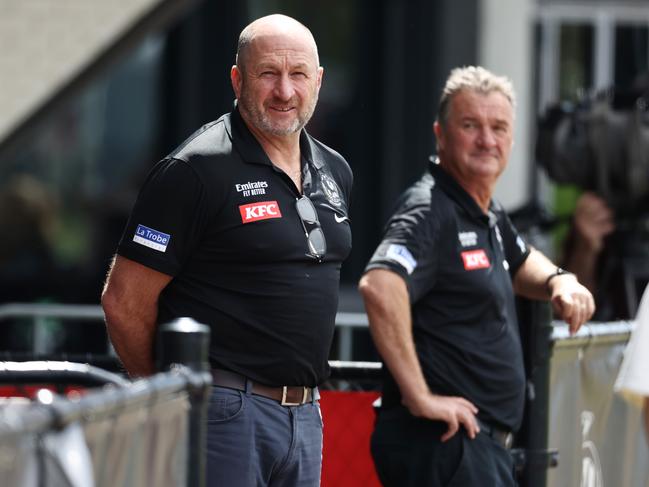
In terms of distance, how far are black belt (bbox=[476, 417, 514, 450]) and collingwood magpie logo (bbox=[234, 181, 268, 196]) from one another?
3.61 ft

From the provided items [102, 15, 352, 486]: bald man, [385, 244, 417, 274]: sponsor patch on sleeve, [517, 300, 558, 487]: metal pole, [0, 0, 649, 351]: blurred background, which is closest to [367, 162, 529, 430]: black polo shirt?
[385, 244, 417, 274]: sponsor patch on sleeve

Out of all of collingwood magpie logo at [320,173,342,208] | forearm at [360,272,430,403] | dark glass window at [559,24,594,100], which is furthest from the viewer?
dark glass window at [559,24,594,100]

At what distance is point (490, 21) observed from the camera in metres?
9.46

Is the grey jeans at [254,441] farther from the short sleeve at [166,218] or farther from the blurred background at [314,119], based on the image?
the blurred background at [314,119]

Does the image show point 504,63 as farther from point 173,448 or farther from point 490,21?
point 173,448

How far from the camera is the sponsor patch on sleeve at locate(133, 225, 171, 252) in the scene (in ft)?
11.2

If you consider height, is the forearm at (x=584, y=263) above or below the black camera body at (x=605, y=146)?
below

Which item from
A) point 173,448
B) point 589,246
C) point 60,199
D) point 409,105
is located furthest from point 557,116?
point 173,448

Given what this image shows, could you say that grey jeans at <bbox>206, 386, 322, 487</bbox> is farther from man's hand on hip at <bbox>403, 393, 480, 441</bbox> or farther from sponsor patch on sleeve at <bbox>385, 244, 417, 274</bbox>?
sponsor patch on sleeve at <bbox>385, 244, 417, 274</bbox>

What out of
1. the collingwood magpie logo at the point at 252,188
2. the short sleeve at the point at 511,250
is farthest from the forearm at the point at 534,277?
the collingwood magpie logo at the point at 252,188

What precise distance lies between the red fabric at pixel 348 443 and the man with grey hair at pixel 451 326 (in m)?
0.39

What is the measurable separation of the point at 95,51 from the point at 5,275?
75.7 inches

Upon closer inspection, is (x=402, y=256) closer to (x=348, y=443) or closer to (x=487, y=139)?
(x=487, y=139)

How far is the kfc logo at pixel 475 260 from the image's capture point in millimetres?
4168
